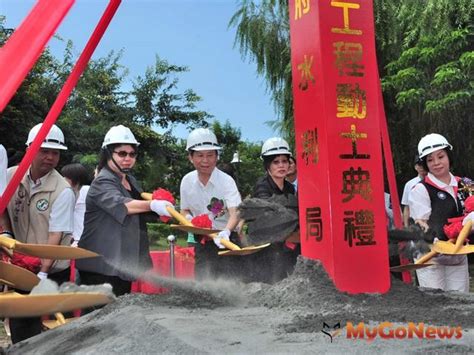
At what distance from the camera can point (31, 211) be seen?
3.52 metres

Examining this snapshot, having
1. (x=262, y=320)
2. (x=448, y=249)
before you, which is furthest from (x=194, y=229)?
(x=448, y=249)

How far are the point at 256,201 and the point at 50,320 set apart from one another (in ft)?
6.96

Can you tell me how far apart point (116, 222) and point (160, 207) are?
1.02ft

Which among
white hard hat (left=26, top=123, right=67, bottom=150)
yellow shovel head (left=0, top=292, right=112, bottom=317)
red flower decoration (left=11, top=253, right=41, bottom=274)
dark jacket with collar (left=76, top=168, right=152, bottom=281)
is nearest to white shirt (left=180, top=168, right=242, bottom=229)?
dark jacket with collar (left=76, top=168, right=152, bottom=281)

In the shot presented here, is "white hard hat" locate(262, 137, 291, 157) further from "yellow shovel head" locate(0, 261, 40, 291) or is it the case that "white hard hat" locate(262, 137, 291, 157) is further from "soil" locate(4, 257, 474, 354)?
"yellow shovel head" locate(0, 261, 40, 291)

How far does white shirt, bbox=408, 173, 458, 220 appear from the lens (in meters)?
3.70

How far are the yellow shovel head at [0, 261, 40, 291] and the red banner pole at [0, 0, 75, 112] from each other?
106 centimetres

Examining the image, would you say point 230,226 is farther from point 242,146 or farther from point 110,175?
point 242,146

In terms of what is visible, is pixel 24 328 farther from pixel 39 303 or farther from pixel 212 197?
pixel 212 197

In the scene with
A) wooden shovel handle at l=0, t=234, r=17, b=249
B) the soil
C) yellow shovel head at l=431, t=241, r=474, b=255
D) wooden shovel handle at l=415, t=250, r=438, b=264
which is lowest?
the soil

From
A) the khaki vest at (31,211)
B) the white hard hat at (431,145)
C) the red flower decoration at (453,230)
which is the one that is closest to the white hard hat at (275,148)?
the white hard hat at (431,145)

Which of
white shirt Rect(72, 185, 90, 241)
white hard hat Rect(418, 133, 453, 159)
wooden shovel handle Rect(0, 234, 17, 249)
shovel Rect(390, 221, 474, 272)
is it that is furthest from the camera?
white shirt Rect(72, 185, 90, 241)

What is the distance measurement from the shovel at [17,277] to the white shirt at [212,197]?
1.54 metres

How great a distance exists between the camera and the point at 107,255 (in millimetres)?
3445
